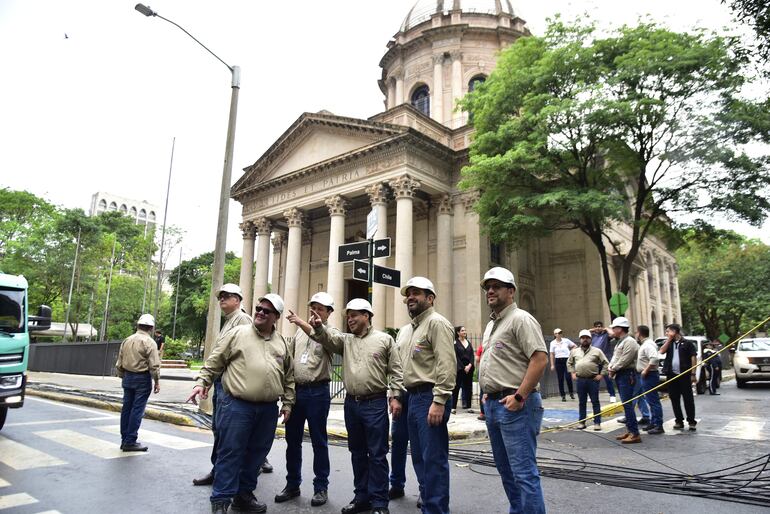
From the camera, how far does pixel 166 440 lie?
7910 millimetres

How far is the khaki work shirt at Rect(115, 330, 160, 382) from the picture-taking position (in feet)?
23.5

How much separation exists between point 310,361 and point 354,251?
16.2ft

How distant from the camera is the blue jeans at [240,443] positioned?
169 inches

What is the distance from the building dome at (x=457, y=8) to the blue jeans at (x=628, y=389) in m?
35.4

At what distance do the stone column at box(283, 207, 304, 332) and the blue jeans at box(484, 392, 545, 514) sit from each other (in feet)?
77.7

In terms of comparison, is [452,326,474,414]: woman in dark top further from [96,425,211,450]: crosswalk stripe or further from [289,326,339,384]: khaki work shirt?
[289,326,339,384]: khaki work shirt

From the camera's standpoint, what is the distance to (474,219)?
26.2 m

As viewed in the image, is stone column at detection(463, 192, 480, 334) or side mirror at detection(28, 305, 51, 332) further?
stone column at detection(463, 192, 480, 334)

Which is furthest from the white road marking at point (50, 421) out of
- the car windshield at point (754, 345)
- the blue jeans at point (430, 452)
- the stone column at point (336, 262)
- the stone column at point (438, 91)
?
the stone column at point (438, 91)

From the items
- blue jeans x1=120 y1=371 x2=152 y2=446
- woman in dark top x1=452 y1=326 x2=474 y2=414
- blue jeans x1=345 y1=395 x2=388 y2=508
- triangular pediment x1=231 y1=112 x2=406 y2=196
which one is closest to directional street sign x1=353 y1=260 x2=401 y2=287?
woman in dark top x1=452 y1=326 x2=474 y2=414

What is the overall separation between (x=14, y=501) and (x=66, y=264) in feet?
145

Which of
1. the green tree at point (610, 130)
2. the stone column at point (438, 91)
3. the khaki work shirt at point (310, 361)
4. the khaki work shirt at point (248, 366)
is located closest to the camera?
the khaki work shirt at point (248, 366)

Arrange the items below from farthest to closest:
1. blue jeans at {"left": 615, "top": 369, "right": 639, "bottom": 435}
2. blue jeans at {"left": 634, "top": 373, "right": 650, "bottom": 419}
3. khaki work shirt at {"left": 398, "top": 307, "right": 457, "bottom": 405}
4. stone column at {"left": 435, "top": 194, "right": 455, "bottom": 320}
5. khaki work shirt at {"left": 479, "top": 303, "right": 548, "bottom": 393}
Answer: stone column at {"left": 435, "top": 194, "right": 455, "bottom": 320}, blue jeans at {"left": 634, "top": 373, "right": 650, "bottom": 419}, blue jeans at {"left": 615, "top": 369, "right": 639, "bottom": 435}, khaki work shirt at {"left": 398, "top": 307, "right": 457, "bottom": 405}, khaki work shirt at {"left": 479, "top": 303, "right": 548, "bottom": 393}

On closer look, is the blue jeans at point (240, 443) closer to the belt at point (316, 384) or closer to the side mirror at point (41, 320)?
the belt at point (316, 384)
